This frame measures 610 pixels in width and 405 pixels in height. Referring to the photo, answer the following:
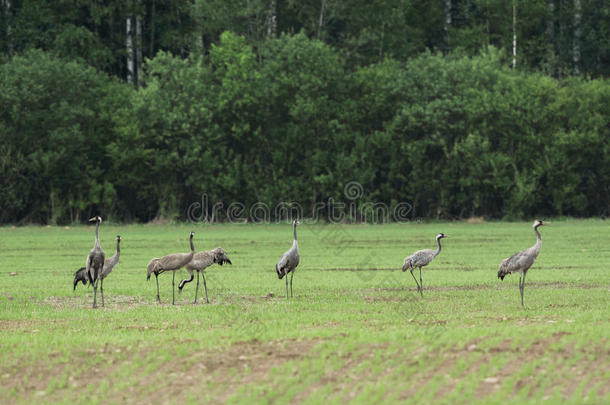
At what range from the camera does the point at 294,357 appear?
1327 cm

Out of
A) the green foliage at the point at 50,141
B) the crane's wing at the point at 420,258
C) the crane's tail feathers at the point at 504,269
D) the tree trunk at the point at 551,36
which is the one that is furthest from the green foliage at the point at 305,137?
the crane's tail feathers at the point at 504,269

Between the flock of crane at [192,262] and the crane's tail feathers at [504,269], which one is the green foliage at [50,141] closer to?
the flock of crane at [192,262]

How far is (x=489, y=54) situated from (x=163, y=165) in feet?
75.5

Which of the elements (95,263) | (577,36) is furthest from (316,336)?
(577,36)


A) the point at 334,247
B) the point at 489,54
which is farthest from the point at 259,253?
the point at 489,54

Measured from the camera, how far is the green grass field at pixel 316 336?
11953 mm

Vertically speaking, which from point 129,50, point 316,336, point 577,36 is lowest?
point 316,336

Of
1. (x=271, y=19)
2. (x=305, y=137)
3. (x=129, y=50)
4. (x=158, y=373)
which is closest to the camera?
(x=158, y=373)

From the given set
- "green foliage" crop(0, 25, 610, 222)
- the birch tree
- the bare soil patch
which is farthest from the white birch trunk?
the bare soil patch

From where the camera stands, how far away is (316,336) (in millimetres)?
14789

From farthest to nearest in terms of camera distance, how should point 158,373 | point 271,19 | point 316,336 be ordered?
1. point 271,19
2. point 316,336
3. point 158,373

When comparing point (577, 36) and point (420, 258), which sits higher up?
point (577, 36)

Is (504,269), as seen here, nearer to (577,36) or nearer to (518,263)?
(518,263)

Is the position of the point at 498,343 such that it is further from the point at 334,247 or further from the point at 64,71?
the point at 64,71
